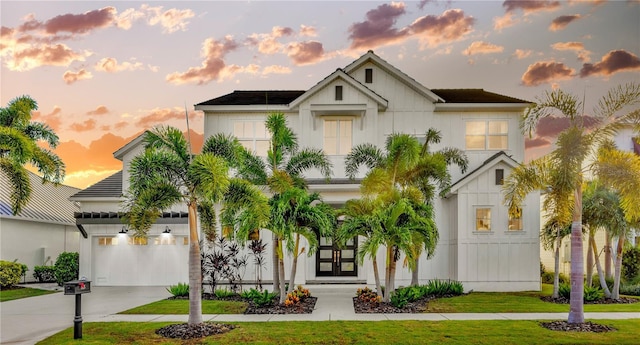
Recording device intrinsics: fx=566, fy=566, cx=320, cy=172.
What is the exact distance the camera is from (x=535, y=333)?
13109 mm

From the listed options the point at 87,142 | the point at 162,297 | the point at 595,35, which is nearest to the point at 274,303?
the point at 162,297

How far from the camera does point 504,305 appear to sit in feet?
58.5

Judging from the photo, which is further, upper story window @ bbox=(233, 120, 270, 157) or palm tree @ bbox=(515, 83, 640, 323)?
upper story window @ bbox=(233, 120, 270, 157)

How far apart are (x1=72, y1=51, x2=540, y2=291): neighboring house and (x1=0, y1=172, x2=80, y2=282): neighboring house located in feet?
10.3

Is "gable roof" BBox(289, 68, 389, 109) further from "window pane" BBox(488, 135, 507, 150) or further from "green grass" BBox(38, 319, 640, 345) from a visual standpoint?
"green grass" BBox(38, 319, 640, 345)

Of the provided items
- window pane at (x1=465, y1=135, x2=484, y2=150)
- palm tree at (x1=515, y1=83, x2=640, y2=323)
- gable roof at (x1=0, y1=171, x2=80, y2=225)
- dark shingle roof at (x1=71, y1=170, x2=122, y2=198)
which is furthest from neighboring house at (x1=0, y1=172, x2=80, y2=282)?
palm tree at (x1=515, y1=83, x2=640, y2=323)

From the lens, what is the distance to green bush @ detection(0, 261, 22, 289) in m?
24.6

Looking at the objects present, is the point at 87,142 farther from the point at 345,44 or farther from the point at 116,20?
the point at 345,44

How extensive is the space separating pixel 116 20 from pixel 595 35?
62.0 ft

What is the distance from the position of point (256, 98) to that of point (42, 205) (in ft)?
49.2

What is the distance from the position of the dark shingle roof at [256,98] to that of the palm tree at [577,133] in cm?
1333

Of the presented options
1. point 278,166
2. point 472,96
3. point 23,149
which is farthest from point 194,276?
point 472,96

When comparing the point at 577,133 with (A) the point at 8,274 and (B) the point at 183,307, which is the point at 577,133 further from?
(A) the point at 8,274

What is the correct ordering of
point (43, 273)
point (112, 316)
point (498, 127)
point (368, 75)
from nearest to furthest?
point (112, 316) < point (498, 127) < point (368, 75) < point (43, 273)
